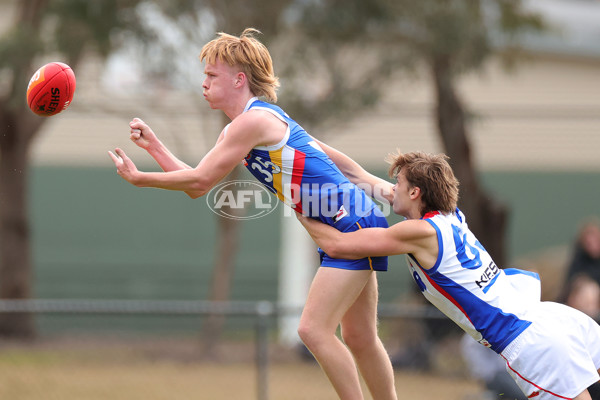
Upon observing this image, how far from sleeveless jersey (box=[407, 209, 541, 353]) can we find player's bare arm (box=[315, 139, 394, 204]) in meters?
0.51

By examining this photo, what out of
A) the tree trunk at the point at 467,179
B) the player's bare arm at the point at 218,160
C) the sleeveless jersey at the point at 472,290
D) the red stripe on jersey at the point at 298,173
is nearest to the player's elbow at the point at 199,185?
the player's bare arm at the point at 218,160

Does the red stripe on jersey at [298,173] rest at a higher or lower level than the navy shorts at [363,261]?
higher

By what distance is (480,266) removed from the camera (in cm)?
418

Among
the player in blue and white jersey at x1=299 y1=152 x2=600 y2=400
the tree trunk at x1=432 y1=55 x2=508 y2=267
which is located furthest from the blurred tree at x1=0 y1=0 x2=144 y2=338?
the player in blue and white jersey at x1=299 y1=152 x2=600 y2=400

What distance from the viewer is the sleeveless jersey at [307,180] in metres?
4.36

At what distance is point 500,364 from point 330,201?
3767 mm

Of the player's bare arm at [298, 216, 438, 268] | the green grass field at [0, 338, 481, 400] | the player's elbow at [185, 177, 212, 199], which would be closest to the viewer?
the player's bare arm at [298, 216, 438, 268]

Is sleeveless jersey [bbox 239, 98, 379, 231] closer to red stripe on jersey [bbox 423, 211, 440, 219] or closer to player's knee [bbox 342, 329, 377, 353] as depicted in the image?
red stripe on jersey [bbox 423, 211, 440, 219]

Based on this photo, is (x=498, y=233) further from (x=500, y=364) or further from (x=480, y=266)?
(x=480, y=266)

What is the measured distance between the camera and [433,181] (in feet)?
13.8

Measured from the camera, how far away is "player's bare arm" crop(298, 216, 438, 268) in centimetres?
410

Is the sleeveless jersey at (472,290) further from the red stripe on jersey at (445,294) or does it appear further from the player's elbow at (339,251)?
the player's elbow at (339,251)

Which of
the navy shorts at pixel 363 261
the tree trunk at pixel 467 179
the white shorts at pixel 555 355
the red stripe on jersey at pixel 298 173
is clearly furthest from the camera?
the tree trunk at pixel 467 179

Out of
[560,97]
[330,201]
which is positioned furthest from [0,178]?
[560,97]
